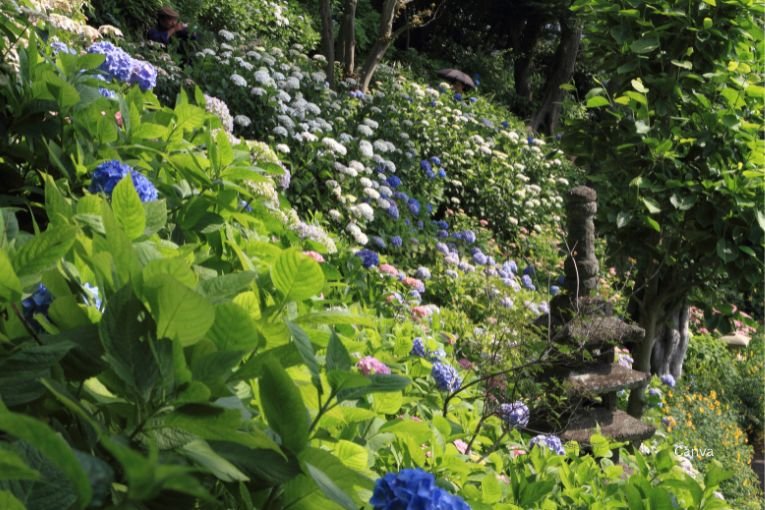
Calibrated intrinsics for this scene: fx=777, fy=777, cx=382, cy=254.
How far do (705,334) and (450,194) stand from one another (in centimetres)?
347

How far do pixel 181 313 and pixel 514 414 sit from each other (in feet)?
6.75

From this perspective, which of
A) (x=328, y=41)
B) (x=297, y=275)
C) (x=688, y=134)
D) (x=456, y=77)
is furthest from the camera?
(x=456, y=77)

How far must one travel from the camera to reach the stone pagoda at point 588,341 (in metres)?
3.44

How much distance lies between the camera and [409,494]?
0.89 meters

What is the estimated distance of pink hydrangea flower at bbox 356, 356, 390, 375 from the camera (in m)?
1.89

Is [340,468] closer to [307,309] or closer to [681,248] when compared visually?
[307,309]

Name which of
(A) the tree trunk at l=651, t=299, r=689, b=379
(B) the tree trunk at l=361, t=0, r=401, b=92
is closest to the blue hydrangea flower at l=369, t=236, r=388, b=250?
(A) the tree trunk at l=651, t=299, r=689, b=379

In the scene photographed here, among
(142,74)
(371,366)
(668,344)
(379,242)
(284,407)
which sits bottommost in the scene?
(668,344)

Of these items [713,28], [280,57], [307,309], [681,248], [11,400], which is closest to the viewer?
[11,400]

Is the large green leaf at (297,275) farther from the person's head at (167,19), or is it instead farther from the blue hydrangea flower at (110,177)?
the person's head at (167,19)

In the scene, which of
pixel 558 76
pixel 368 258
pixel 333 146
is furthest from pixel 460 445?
pixel 558 76

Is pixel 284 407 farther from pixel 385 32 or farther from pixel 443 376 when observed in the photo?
pixel 385 32

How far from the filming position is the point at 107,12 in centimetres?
873

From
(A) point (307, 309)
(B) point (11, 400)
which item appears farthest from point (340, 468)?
(A) point (307, 309)
